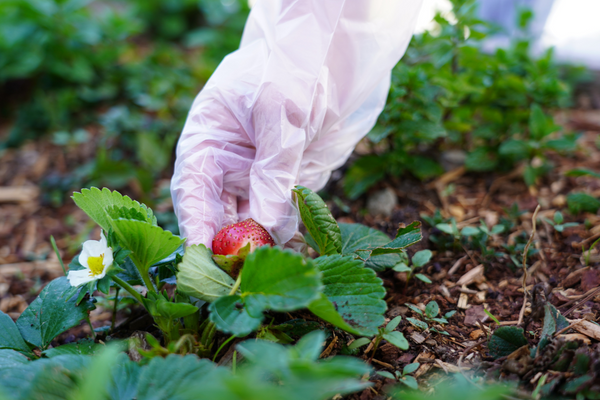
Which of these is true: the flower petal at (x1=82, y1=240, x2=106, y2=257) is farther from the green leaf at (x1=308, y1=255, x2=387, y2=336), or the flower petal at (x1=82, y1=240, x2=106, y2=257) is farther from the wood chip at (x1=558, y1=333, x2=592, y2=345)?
the wood chip at (x1=558, y1=333, x2=592, y2=345)

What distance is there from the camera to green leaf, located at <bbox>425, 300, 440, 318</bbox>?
1.08 m

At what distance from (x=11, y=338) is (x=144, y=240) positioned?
450 millimetres

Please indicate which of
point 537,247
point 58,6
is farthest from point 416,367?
point 58,6

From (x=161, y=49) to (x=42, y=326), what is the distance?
2.69 m

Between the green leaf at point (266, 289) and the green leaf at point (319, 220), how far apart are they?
19 centimetres

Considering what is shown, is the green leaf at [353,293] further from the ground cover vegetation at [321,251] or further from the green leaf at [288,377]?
the green leaf at [288,377]

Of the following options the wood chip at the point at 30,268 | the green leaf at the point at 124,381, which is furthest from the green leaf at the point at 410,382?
the wood chip at the point at 30,268

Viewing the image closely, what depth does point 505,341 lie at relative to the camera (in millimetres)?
937

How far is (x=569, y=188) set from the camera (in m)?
1.69

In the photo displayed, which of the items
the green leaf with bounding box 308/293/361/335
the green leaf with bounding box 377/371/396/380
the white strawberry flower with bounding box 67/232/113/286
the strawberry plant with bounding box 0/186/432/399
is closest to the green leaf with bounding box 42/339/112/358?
the strawberry plant with bounding box 0/186/432/399

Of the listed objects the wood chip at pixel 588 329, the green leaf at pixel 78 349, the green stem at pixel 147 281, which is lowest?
the green leaf at pixel 78 349

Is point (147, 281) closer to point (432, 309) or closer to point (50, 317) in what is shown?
point (50, 317)

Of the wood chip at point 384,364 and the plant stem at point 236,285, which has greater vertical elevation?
the plant stem at point 236,285

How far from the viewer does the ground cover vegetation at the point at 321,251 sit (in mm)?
800
